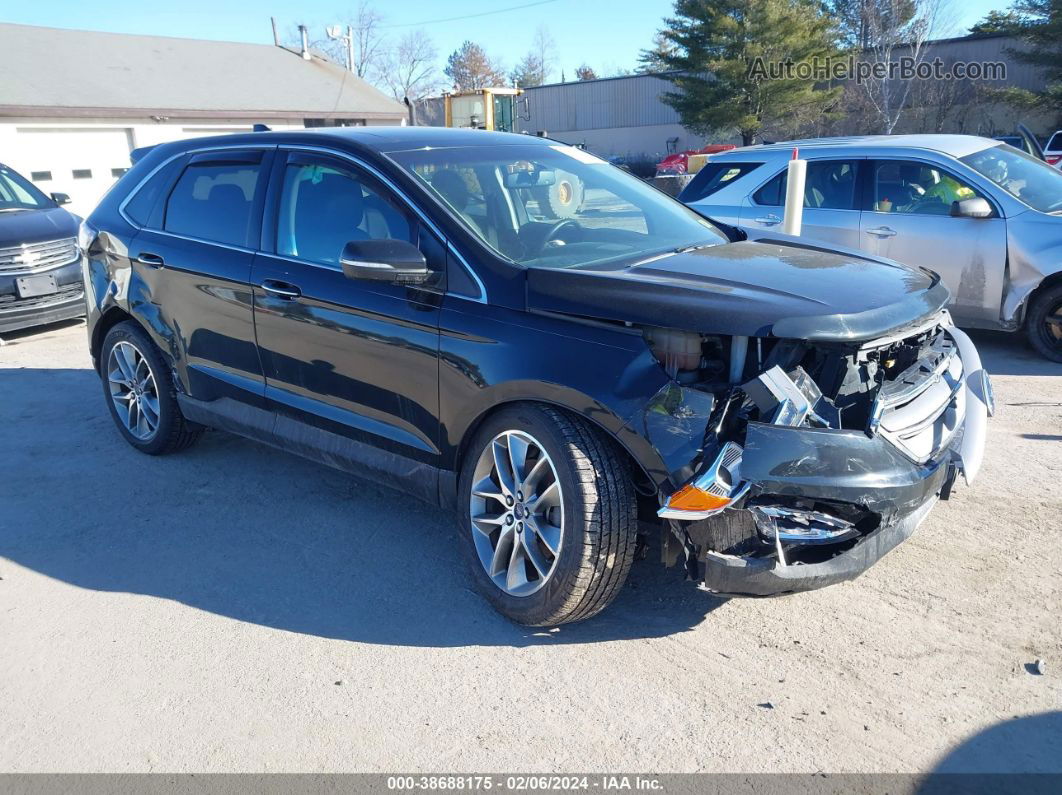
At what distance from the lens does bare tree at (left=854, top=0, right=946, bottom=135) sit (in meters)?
30.7

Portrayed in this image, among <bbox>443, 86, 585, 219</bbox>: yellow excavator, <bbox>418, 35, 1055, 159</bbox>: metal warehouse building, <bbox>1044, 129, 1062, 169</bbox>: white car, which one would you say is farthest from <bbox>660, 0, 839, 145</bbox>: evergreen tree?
<bbox>1044, 129, 1062, 169</bbox>: white car

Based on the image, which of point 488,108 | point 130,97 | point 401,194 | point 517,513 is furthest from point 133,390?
point 488,108

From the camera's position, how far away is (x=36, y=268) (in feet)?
30.2

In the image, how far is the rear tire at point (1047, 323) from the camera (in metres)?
6.86

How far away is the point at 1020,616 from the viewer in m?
3.43

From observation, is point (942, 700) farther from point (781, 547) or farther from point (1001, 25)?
point (1001, 25)

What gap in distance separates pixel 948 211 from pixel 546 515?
Result: 537 cm

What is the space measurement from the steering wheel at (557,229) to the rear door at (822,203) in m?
3.92

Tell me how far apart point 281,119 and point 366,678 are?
24.8m

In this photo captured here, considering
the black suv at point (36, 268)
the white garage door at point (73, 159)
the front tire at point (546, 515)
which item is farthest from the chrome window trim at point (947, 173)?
the white garage door at point (73, 159)

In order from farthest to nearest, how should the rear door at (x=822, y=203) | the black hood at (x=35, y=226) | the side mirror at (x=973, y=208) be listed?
the black hood at (x=35, y=226)
the rear door at (x=822, y=203)
the side mirror at (x=973, y=208)

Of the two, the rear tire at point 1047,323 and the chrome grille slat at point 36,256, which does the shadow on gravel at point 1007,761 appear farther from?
the chrome grille slat at point 36,256

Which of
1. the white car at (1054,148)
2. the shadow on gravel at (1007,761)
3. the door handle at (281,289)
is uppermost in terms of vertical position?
the white car at (1054,148)

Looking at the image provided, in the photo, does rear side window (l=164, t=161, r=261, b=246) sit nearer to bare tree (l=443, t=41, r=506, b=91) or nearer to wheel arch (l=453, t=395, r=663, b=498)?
wheel arch (l=453, t=395, r=663, b=498)
